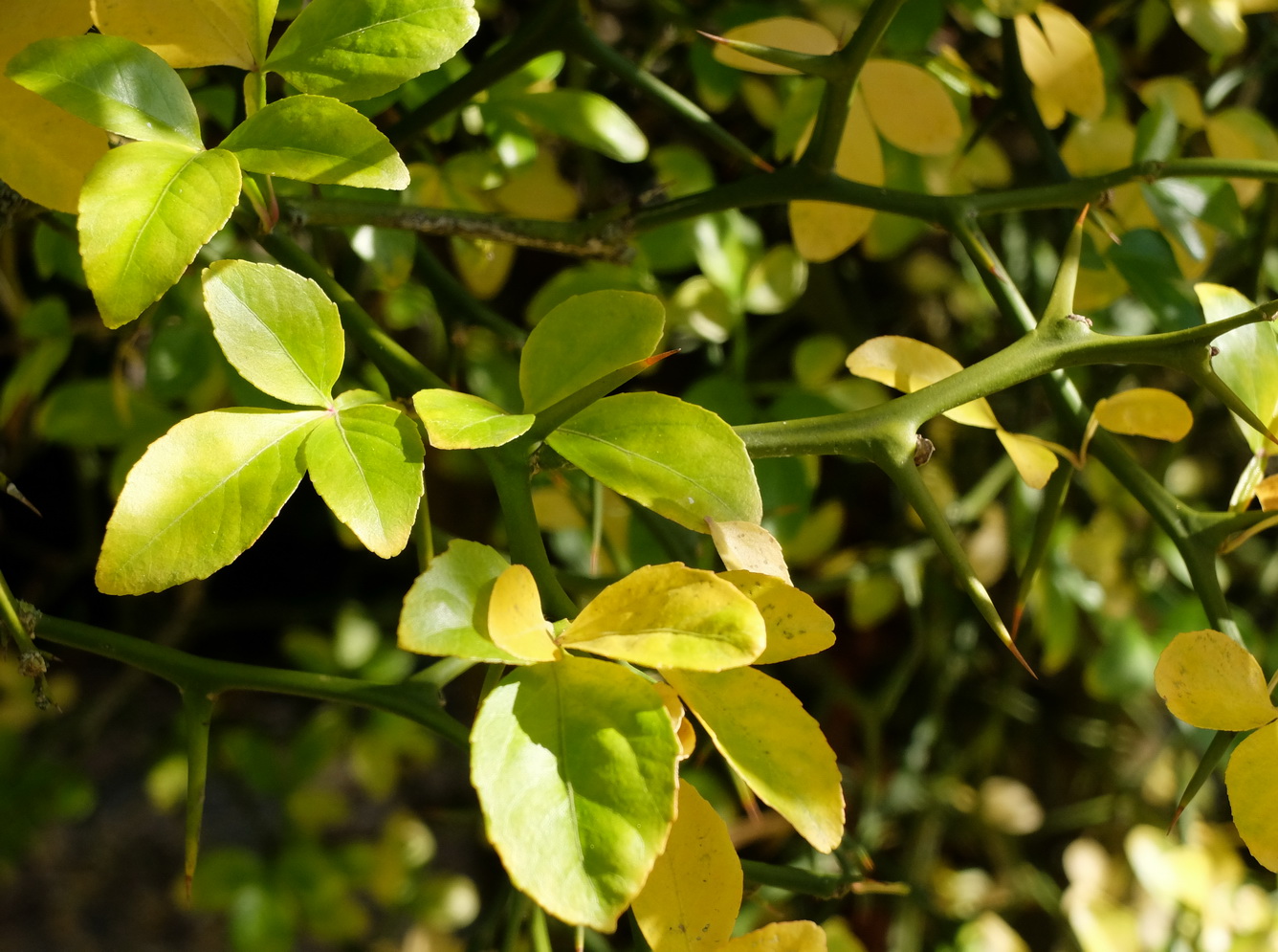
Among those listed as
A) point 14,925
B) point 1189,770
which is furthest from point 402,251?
point 14,925

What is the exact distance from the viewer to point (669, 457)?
0.31m

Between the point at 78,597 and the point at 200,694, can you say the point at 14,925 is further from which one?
the point at 200,694

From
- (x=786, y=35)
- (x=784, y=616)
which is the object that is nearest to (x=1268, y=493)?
(x=784, y=616)

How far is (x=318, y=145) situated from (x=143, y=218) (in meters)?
0.06

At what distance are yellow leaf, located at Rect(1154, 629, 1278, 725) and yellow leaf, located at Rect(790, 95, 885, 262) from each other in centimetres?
29

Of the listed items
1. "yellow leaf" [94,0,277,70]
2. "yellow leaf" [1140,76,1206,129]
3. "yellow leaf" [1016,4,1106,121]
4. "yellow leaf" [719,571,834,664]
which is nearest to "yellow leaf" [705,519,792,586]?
"yellow leaf" [719,571,834,664]

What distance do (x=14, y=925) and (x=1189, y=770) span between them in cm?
142

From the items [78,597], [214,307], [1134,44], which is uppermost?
[214,307]

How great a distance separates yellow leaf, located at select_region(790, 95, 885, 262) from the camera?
53 cm

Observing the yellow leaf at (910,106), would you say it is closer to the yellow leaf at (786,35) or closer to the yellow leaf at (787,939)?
the yellow leaf at (786,35)

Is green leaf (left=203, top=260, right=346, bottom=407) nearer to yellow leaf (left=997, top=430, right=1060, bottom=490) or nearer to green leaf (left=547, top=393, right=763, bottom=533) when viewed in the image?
green leaf (left=547, top=393, right=763, bottom=533)

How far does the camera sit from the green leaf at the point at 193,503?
28 centimetres

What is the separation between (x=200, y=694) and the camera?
0.35m

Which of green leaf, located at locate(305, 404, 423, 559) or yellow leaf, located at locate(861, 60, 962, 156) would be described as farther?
yellow leaf, located at locate(861, 60, 962, 156)
